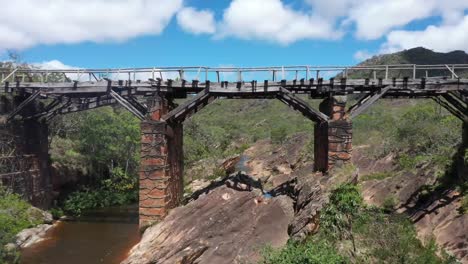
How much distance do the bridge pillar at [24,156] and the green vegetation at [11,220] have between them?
125 cm

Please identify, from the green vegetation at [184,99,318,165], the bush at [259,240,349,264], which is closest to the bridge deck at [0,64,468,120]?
the bush at [259,240,349,264]

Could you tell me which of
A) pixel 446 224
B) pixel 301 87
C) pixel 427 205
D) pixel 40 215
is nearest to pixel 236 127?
pixel 40 215

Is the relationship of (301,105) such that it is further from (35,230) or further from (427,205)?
(35,230)

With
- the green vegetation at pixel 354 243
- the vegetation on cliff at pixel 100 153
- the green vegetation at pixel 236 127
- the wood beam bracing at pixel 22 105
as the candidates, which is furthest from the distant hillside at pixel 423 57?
the green vegetation at pixel 354 243

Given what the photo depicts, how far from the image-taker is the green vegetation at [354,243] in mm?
13031

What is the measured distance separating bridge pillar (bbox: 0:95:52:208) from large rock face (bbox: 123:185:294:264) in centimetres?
1211

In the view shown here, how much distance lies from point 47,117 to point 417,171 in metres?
25.1

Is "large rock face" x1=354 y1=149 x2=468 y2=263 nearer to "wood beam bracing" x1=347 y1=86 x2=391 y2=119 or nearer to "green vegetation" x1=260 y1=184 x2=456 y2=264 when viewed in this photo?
"green vegetation" x1=260 y1=184 x2=456 y2=264

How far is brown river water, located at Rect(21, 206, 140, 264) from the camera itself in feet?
78.8

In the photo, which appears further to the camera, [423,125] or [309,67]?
[423,125]

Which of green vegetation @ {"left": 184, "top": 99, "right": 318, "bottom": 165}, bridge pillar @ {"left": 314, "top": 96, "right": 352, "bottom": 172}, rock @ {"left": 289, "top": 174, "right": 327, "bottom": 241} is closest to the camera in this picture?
rock @ {"left": 289, "top": 174, "right": 327, "bottom": 241}

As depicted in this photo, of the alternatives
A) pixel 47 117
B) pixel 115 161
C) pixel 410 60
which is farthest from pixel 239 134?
pixel 47 117

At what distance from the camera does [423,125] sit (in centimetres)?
3562

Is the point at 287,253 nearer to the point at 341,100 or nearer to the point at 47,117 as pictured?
the point at 341,100
